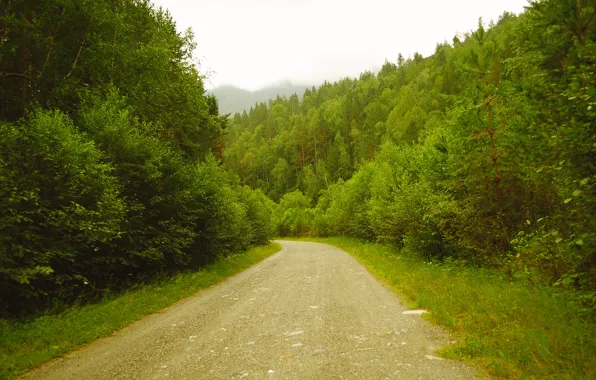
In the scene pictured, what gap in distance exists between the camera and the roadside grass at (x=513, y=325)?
4237 mm

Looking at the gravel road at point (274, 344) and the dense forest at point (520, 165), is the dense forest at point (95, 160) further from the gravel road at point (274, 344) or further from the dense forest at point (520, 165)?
the dense forest at point (520, 165)

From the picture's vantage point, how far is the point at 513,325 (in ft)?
18.1

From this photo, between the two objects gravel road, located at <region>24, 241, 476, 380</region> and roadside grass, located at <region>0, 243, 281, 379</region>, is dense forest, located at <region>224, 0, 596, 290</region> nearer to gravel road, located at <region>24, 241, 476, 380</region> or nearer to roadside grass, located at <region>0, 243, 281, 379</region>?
gravel road, located at <region>24, 241, 476, 380</region>

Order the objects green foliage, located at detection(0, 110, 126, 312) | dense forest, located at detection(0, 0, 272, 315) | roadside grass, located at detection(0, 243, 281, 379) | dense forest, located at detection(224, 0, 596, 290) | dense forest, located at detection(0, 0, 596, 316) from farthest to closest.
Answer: dense forest, located at detection(0, 0, 272, 315), green foliage, located at detection(0, 110, 126, 312), dense forest, located at detection(0, 0, 596, 316), roadside grass, located at detection(0, 243, 281, 379), dense forest, located at detection(224, 0, 596, 290)

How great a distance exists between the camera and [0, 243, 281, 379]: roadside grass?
5.80 metres

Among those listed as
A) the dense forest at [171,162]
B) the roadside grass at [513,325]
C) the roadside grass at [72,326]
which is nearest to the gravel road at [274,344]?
the roadside grass at [72,326]

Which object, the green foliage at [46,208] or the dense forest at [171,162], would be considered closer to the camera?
the dense forest at [171,162]

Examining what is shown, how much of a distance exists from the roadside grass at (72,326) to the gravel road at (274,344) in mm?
306

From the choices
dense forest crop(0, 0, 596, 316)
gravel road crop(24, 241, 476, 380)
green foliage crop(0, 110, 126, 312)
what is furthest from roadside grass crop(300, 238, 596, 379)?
green foliage crop(0, 110, 126, 312)

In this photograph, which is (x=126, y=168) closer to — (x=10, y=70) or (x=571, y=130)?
(x=10, y=70)

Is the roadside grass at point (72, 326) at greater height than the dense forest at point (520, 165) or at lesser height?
lesser

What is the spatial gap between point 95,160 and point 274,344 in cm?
741

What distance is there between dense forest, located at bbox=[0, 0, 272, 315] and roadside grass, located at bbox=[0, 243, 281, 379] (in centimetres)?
87

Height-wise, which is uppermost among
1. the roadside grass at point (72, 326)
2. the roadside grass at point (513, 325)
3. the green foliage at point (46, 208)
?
the green foliage at point (46, 208)
